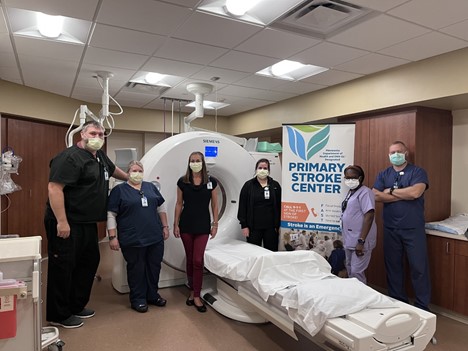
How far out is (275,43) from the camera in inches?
106

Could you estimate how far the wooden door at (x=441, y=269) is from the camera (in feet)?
9.53

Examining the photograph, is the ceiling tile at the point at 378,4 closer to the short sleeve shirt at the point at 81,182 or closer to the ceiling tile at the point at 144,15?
the ceiling tile at the point at 144,15

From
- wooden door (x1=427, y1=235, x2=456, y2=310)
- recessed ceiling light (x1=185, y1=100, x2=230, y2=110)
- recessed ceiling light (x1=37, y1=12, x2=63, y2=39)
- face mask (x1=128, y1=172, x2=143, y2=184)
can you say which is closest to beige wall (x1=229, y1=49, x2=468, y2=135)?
recessed ceiling light (x1=185, y1=100, x2=230, y2=110)

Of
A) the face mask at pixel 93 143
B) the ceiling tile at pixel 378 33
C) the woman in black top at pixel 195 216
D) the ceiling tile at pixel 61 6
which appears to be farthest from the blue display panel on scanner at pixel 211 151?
the ceiling tile at pixel 61 6

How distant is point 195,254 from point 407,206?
170 cm

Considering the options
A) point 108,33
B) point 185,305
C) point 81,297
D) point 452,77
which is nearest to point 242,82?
point 108,33

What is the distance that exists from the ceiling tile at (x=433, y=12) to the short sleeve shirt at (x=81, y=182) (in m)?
2.15

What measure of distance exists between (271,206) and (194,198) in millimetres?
729

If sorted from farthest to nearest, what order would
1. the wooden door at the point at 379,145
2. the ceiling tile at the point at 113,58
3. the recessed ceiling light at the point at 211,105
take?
the recessed ceiling light at the point at 211,105
the wooden door at the point at 379,145
the ceiling tile at the point at 113,58

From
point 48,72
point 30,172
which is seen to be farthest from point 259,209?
point 30,172

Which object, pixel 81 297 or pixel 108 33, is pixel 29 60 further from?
pixel 81 297

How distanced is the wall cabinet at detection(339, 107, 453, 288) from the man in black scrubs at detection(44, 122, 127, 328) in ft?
8.11

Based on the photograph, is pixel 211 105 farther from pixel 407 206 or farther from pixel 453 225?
pixel 453 225

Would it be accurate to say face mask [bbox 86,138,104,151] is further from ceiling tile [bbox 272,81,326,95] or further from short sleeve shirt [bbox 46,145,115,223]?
ceiling tile [bbox 272,81,326,95]
